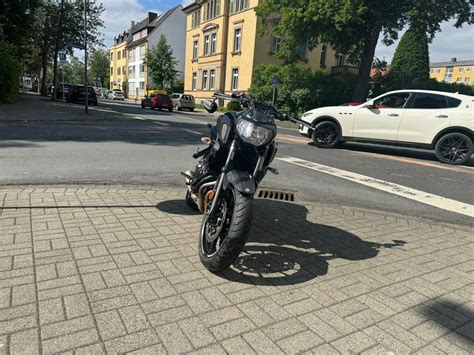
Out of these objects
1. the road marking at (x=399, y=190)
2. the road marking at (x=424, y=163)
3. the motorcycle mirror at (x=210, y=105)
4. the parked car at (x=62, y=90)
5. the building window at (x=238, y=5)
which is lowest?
the road marking at (x=399, y=190)

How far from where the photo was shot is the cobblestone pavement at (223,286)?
7.48 feet

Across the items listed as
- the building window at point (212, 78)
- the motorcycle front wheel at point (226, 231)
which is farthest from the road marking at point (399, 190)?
the building window at point (212, 78)

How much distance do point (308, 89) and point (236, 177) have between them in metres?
26.0

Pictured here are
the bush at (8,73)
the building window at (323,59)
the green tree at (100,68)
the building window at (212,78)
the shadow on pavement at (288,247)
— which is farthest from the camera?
the green tree at (100,68)

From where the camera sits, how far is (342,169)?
845cm

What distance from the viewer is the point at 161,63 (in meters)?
50.7

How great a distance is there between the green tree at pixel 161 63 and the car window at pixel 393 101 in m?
43.7

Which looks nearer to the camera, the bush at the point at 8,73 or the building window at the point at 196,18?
the bush at the point at 8,73

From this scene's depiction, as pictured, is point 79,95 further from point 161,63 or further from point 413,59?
point 413,59

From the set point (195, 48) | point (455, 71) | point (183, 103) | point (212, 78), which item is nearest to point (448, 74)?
point (455, 71)

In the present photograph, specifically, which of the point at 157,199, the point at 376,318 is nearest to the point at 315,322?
the point at 376,318

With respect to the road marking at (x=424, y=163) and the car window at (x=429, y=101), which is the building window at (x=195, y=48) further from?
the car window at (x=429, y=101)

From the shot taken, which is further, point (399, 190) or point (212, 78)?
point (212, 78)

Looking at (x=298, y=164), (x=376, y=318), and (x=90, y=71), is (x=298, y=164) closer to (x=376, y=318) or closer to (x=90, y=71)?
(x=376, y=318)
